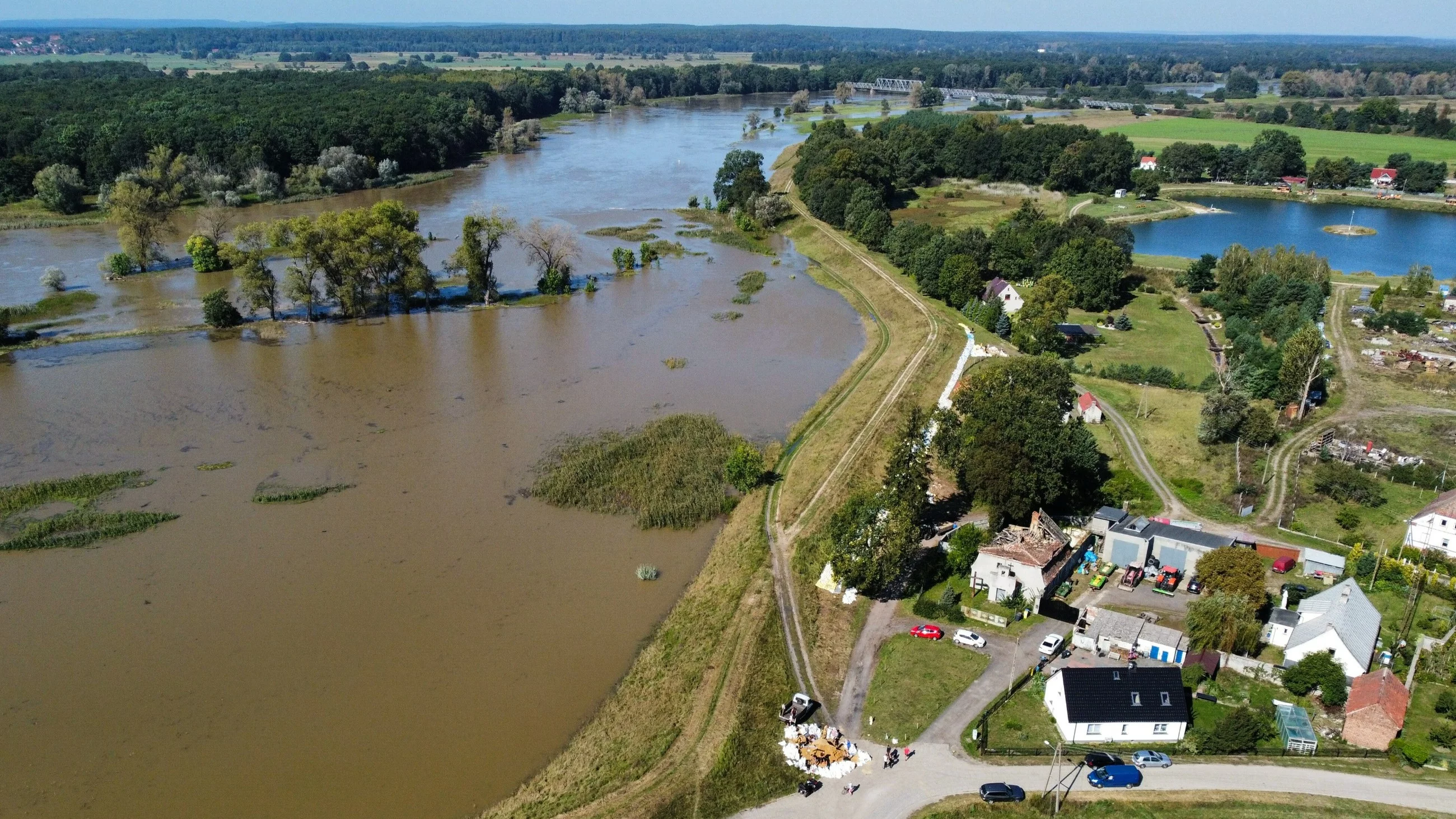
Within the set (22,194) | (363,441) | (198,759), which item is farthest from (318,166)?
(198,759)

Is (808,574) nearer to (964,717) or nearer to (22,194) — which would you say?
(964,717)

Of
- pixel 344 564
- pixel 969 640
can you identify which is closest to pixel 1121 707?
pixel 969 640

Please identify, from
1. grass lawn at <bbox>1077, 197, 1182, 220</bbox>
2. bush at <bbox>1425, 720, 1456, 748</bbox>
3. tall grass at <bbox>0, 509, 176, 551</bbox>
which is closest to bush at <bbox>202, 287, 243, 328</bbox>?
tall grass at <bbox>0, 509, 176, 551</bbox>

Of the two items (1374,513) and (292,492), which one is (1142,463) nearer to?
(1374,513)

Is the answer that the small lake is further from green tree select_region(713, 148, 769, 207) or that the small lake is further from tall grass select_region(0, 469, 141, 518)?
tall grass select_region(0, 469, 141, 518)

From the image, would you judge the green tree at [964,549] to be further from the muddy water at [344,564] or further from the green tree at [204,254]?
the green tree at [204,254]

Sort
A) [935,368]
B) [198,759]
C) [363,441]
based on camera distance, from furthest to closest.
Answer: [935,368]
[363,441]
[198,759]

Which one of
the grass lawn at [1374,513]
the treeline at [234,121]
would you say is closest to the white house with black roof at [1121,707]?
the grass lawn at [1374,513]
